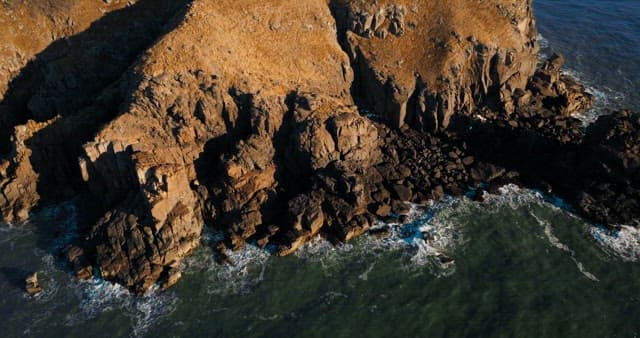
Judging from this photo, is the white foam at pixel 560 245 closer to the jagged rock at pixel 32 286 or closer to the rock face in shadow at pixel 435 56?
the rock face in shadow at pixel 435 56

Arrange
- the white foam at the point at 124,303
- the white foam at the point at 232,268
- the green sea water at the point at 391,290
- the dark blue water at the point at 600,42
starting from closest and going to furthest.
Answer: the green sea water at the point at 391,290
the white foam at the point at 124,303
the white foam at the point at 232,268
the dark blue water at the point at 600,42

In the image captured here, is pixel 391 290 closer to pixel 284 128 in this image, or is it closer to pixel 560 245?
pixel 560 245

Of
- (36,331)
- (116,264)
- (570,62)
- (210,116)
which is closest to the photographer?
(36,331)

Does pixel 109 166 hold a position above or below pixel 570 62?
below

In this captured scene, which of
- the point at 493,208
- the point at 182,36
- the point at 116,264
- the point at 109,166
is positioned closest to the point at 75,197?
the point at 109,166

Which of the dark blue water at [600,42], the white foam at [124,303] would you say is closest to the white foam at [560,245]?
the dark blue water at [600,42]

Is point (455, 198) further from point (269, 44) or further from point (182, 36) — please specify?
point (182, 36)

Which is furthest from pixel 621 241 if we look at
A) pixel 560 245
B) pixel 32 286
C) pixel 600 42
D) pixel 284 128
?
pixel 32 286
